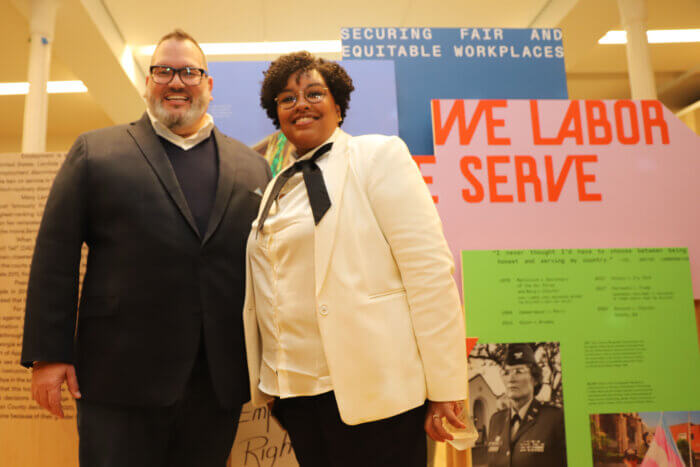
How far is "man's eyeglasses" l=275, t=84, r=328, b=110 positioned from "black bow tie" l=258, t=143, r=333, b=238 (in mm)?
194

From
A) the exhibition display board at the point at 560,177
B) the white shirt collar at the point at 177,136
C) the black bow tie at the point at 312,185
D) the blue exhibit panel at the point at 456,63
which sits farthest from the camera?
the blue exhibit panel at the point at 456,63

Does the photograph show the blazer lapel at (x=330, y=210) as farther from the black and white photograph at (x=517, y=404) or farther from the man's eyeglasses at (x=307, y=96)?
the black and white photograph at (x=517, y=404)

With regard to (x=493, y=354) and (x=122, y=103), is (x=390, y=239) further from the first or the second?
(x=122, y=103)

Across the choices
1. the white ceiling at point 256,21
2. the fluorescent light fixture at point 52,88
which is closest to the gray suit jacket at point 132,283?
the white ceiling at point 256,21

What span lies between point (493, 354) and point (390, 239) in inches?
58.7

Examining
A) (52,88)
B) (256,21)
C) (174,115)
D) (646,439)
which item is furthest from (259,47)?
(646,439)

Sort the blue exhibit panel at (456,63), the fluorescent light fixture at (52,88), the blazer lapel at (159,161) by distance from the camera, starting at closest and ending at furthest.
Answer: the blazer lapel at (159,161), the blue exhibit panel at (456,63), the fluorescent light fixture at (52,88)

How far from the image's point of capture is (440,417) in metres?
1.21

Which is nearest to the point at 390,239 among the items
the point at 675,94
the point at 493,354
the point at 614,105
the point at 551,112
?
the point at 493,354

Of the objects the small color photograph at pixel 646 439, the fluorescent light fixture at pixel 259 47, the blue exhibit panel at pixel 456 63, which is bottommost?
the small color photograph at pixel 646 439

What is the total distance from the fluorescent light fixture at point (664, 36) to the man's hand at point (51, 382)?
242 inches

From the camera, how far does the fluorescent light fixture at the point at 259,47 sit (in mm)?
5219

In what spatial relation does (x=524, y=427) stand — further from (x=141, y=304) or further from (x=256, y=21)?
(x=256, y=21)

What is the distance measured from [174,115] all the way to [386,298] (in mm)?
1037
